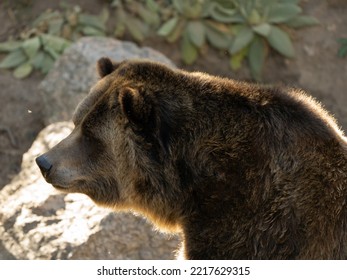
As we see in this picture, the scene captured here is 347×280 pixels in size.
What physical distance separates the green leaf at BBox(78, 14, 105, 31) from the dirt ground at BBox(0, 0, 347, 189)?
0.24m

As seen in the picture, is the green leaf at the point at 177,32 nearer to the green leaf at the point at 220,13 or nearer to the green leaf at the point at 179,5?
the green leaf at the point at 179,5

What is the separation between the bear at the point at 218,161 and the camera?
3.99 meters

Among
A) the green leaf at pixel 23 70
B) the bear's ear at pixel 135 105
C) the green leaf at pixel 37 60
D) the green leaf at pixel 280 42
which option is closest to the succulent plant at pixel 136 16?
the green leaf at pixel 37 60

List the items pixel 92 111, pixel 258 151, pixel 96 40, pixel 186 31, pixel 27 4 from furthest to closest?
pixel 27 4
pixel 186 31
pixel 96 40
pixel 92 111
pixel 258 151

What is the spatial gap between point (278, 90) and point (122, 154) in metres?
0.91

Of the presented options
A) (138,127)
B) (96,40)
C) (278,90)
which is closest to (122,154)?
(138,127)

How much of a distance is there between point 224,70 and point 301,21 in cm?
120

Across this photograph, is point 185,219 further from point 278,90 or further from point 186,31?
point 186,31

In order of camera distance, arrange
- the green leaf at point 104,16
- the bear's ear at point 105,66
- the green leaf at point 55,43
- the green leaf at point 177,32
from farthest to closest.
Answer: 1. the green leaf at point 104,16
2. the green leaf at point 177,32
3. the green leaf at point 55,43
4. the bear's ear at point 105,66

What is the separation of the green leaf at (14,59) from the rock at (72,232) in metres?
3.12

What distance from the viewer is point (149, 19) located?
9.44 m

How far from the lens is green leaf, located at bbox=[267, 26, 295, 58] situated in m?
9.44

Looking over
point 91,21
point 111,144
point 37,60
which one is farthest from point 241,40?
point 111,144

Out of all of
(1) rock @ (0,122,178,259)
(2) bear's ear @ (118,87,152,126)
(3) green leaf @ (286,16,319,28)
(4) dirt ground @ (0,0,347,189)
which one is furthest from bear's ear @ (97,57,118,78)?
(3) green leaf @ (286,16,319,28)
